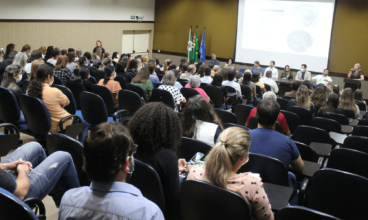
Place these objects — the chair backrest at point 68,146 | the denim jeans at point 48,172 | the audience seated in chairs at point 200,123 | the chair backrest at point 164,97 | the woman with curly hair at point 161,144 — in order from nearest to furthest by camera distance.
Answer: the woman with curly hair at point 161,144 → the denim jeans at point 48,172 → the chair backrest at point 68,146 → the audience seated in chairs at point 200,123 → the chair backrest at point 164,97

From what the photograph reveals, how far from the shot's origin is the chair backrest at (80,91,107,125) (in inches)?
170

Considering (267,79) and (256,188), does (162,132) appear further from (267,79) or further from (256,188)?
(267,79)

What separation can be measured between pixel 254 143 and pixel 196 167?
0.89 metres

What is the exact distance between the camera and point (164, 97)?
5484 millimetres

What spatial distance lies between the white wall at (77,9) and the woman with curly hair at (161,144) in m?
9.87

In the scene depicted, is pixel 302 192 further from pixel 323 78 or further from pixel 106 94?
pixel 323 78

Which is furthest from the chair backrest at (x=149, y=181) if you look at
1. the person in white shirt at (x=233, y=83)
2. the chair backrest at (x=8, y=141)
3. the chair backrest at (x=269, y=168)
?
the person in white shirt at (x=233, y=83)

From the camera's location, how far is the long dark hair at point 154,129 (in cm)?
221

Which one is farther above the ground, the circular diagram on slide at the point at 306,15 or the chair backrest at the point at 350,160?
the circular diagram on slide at the point at 306,15

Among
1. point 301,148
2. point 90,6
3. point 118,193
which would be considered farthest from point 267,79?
point 118,193

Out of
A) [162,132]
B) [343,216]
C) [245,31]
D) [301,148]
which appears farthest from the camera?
[245,31]

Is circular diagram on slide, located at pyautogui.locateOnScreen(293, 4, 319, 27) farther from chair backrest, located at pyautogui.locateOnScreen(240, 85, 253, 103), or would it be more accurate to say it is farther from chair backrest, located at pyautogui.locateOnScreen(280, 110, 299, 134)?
chair backrest, located at pyautogui.locateOnScreen(280, 110, 299, 134)

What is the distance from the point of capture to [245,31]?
13852 mm

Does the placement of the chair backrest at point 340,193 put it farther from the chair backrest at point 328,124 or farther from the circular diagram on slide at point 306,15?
the circular diagram on slide at point 306,15
